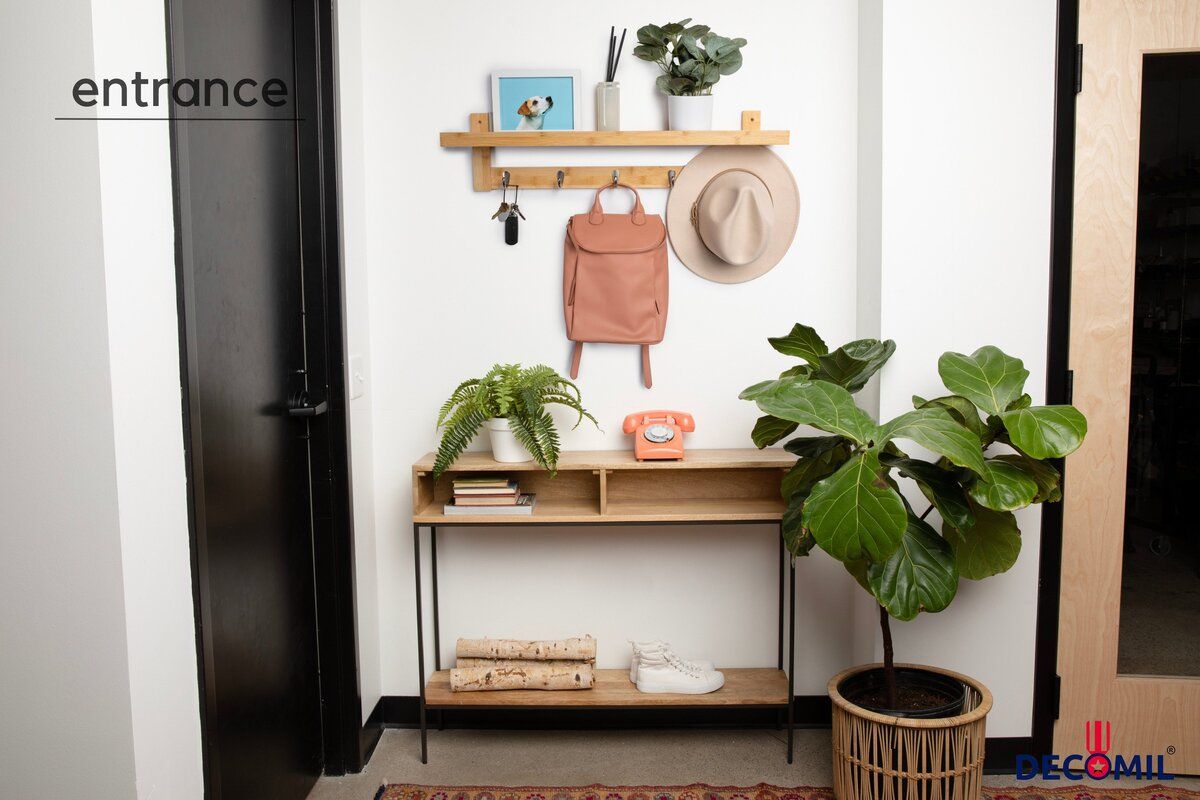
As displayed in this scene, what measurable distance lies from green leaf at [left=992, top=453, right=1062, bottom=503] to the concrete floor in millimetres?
949

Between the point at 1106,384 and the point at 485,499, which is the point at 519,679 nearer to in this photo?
the point at 485,499

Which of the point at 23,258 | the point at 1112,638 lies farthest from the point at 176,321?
the point at 1112,638

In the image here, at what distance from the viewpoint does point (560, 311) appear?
278cm

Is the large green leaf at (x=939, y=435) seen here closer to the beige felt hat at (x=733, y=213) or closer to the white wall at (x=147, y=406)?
the beige felt hat at (x=733, y=213)

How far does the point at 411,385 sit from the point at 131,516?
137cm

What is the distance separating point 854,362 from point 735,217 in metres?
0.64

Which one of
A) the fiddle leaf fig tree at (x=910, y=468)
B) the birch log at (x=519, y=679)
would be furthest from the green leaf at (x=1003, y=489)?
the birch log at (x=519, y=679)

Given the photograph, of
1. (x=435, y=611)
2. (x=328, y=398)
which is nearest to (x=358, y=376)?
(x=328, y=398)

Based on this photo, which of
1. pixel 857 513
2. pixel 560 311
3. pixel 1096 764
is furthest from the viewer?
pixel 560 311

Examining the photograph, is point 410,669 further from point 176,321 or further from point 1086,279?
point 1086,279

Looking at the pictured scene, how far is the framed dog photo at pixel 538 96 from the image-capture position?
2.67m

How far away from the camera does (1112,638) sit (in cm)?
254

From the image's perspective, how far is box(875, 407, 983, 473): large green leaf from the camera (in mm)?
1922

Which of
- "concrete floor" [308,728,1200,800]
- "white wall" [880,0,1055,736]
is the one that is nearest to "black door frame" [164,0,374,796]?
"concrete floor" [308,728,1200,800]
